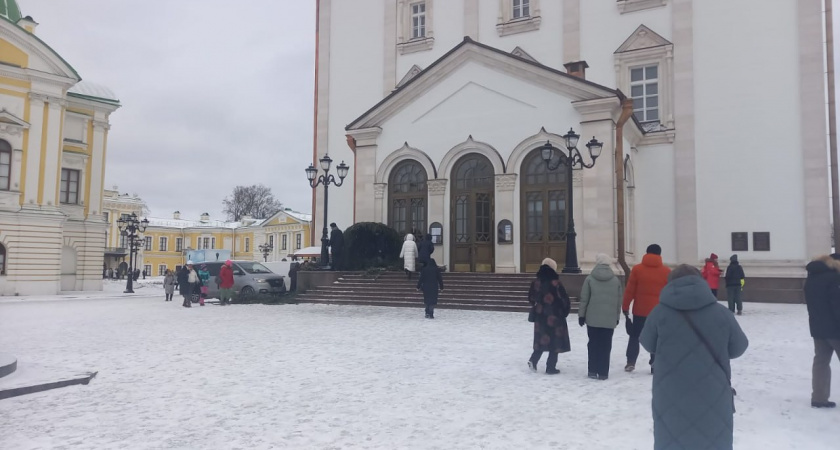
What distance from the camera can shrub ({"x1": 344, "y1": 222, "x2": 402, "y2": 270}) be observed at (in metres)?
21.2

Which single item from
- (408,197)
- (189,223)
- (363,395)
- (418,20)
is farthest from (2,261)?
(189,223)

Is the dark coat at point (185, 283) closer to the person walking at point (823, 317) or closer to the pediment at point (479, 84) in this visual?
the pediment at point (479, 84)

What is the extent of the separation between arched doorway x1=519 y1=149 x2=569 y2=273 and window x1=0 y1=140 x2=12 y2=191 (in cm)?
2479

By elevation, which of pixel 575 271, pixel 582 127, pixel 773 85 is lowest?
pixel 575 271

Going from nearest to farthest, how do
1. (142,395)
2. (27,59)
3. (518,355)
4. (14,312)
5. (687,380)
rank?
1. (687,380)
2. (142,395)
3. (518,355)
4. (14,312)
5. (27,59)

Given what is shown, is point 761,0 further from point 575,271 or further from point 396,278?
point 396,278

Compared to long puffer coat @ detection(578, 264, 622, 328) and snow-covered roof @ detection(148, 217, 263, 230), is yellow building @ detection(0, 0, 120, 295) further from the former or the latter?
snow-covered roof @ detection(148, 217, 263, 230)

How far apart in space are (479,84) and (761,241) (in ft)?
35.9

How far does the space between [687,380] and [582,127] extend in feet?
53.6

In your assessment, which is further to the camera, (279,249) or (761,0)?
(279,249)

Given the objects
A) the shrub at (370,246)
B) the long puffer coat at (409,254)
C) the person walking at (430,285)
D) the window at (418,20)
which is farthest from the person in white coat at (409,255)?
the window at (418,20)

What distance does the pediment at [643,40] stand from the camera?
22.8 metres

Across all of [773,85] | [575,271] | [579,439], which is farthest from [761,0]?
[579,439]

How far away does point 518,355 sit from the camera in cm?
952
